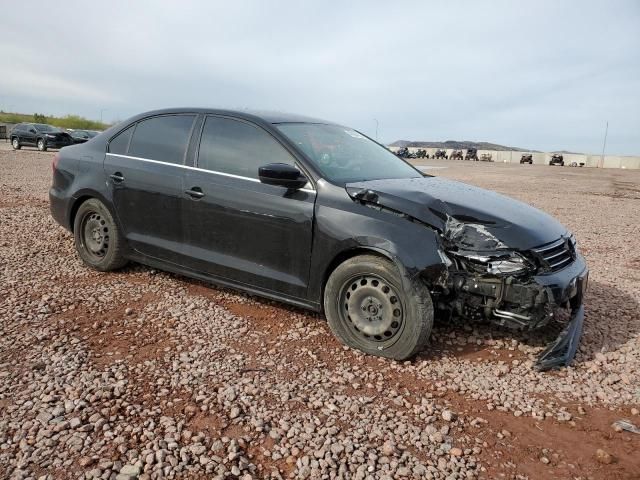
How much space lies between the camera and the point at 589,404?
301 centimetres

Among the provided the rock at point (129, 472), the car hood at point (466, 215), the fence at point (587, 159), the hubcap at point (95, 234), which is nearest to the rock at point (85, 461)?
the rock at point (129, 472)

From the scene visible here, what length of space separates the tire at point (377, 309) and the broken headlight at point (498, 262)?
0.38 metres

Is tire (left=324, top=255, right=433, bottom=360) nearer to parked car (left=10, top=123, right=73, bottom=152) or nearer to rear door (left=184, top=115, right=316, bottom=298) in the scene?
rear door (left=184, top=115, right=316, bottom=298)

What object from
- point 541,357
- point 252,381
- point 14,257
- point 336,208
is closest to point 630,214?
point 541,357

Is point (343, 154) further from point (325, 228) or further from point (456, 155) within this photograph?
point (456, 155)

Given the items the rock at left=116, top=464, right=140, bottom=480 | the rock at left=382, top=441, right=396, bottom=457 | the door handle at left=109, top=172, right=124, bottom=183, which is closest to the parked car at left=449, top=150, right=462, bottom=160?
the door handle at left=109, top=172, right=124, bottom=183

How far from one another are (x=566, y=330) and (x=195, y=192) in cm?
310

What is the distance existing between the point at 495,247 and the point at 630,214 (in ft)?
33.0

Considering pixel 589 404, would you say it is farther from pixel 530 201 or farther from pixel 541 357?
pixel 530 201

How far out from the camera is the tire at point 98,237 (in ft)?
15.6

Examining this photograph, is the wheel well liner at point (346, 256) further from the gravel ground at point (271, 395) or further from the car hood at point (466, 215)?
the gravel ground at point (271, 395)

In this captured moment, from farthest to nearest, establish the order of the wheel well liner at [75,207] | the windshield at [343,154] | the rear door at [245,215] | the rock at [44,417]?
the wheel well liner at [75,207]
the windshield at [343,154]
the rear door at [245,215]
the rock at [44,417]

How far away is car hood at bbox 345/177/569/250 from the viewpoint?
10.7 ft

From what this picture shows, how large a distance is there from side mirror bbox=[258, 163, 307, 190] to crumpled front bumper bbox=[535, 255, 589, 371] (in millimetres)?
1920
